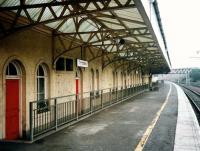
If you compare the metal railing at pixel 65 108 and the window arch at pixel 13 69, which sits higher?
the window arch at pixel 13 69

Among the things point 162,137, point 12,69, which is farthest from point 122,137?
point 12,69

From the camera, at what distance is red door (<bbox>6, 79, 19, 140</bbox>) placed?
32.9 ft

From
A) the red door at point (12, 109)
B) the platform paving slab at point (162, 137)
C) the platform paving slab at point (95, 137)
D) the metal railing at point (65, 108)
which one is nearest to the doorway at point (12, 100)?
the red door at point (12, 109)

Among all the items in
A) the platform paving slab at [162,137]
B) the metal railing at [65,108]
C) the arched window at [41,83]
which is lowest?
the platform paving slab at [162,137]

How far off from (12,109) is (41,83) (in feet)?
7.87

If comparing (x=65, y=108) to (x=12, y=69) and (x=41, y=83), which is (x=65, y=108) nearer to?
(x=41, y=83)

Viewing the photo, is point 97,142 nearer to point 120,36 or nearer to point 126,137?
point 126,137

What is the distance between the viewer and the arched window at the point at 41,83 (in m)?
12.2

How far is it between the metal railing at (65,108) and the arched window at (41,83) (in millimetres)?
284

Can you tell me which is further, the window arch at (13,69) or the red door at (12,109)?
the window arch at (13,69)

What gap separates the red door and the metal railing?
1.97 feet

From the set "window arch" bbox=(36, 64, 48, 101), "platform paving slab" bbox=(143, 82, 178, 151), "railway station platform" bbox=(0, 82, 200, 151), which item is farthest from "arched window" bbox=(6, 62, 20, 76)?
"platform paving slab" bbox=(143, 82, 178, 151)

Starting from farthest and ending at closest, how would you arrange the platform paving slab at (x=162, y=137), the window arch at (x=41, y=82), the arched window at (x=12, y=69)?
the window arch at (x=41, y=82) < the arched window at (x=12, y=69) < the platform paving slab at (x=162, y=137)

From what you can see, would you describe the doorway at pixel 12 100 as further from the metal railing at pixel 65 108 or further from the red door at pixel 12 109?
the metal railing at pixel 65 108
